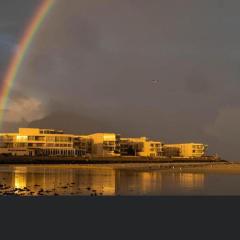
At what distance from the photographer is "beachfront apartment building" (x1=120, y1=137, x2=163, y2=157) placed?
170750 mm

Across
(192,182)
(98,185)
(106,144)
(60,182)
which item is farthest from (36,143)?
(98,185)

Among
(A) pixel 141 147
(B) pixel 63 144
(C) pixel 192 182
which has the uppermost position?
(B) pixel 63 144

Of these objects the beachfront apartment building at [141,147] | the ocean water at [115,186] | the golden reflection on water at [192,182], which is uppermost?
the beachfront apartment building at [141,147]

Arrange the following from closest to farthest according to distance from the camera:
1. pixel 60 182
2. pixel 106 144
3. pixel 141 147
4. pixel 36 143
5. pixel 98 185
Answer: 1. pixel 98 185
2. pixel 60 182
3. pixel 36 143
4. pixel 106 144
5. pixel 141 147

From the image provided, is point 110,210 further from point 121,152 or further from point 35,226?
point 121,152

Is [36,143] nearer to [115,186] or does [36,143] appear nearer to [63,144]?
[63,144]

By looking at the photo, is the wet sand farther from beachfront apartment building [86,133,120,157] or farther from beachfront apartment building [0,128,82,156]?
beachfront apartment building [86,133,120,157]

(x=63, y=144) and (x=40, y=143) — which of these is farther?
(x=63, y=144)

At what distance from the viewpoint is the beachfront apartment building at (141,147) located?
560 feet

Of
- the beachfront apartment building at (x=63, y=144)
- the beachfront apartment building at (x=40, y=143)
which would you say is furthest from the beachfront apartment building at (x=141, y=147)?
the beachfront apartment building at (x=40, y=143)

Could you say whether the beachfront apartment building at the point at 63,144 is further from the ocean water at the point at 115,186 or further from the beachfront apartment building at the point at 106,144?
the ocean water at the point at 115,186

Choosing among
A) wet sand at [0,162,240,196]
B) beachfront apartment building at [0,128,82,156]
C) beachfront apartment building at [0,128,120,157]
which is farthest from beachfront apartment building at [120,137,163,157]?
wet sand at [0,162,240,196]

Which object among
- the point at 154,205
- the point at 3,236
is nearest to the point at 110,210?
the point at 154,205

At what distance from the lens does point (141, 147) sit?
6924 inches
